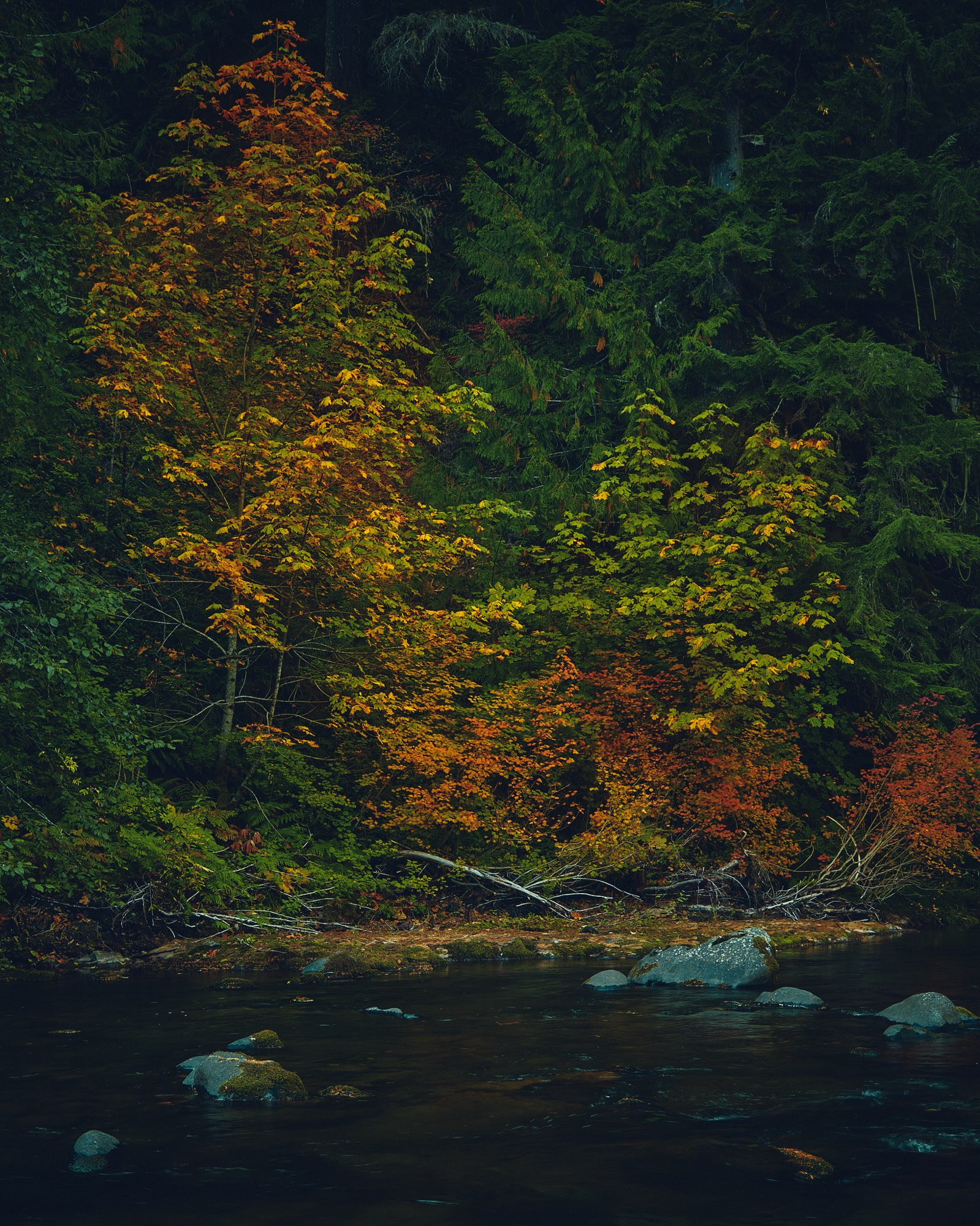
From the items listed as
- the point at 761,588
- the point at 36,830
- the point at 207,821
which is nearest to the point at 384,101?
the point at 761,588

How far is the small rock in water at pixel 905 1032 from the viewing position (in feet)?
32.3

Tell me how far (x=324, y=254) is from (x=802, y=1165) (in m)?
15.3

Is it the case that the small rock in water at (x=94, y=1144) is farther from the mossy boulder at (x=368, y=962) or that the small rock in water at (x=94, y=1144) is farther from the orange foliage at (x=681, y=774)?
the orange foliage at (x=681, y=774)

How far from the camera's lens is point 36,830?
11961 mm

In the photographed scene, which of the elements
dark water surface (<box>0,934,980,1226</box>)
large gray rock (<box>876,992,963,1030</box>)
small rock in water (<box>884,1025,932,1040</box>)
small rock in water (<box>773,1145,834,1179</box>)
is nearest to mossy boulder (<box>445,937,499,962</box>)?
dark water surface (<box>0,934,980,1226</box>)

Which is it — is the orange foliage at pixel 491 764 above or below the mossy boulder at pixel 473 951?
above

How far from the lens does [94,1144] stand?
689cm

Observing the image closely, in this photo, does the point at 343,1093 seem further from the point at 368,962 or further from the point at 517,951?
the point at 517,951

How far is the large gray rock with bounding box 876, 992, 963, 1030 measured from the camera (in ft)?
33.4

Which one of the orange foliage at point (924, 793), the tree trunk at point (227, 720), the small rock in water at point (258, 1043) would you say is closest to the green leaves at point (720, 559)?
the orange foliage at point (924, 793)

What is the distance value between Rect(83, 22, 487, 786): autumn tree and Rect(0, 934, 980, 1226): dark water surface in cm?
571

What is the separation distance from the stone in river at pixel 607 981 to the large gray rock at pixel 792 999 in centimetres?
151

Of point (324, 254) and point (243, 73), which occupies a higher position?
point (243, 73)

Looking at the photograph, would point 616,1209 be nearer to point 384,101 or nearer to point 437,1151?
point 437,1151
